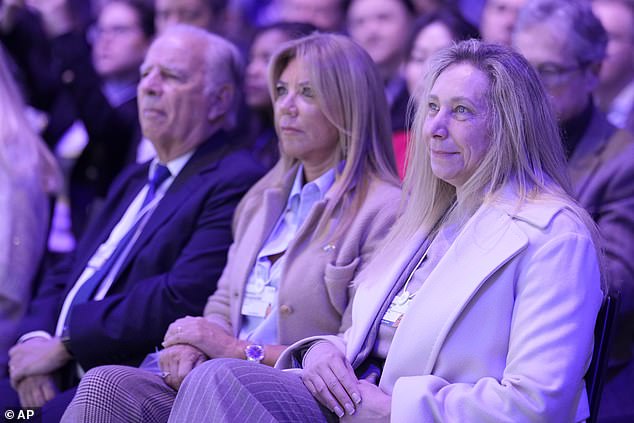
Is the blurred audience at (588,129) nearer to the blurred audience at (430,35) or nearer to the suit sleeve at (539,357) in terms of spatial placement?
the blurred audience at (430,35)

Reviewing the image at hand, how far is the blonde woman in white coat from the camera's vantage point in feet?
7.66

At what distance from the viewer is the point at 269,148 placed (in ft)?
15.8

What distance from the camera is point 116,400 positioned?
289 centimetres

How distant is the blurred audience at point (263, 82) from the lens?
491cm

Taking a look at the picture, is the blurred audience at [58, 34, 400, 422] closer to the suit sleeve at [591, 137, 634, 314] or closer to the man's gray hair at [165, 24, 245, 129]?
the man's gray hair at [165, 24, 245, 129]

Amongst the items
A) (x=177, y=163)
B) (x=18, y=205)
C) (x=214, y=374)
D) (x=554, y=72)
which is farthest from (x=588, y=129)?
(x=18, y=205)

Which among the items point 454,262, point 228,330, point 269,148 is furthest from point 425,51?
point 454,262

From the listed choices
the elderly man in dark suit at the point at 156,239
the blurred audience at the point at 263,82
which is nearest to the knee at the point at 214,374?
the elderly man in dark suit at the point at 156,239

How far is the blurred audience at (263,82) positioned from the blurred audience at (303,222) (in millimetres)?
1166

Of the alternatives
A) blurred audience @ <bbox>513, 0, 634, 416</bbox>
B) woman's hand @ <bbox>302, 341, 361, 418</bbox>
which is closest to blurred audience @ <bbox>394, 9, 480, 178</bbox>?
blurred audience @ <bbox>513, 0, 634, 416</bbox>

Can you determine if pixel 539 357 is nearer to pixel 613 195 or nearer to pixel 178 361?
pixel 178 361

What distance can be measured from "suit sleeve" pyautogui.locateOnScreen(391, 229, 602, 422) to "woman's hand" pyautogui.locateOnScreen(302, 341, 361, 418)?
214 mm

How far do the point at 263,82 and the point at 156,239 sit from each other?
4.68 feet

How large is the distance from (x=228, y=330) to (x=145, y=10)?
328cm
